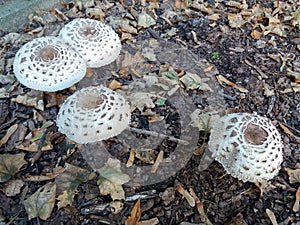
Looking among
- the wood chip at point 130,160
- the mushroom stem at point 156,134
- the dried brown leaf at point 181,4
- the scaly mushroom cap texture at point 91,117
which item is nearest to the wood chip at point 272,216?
the mushroom stem at point 156,134

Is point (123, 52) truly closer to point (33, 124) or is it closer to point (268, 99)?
point (33, 124)

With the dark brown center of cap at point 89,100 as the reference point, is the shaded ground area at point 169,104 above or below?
below

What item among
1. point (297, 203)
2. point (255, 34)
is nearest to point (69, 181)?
point (297, 203)

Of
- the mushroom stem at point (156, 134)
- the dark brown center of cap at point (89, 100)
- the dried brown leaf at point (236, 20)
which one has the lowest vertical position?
the mushroom stem at point (156, 134)

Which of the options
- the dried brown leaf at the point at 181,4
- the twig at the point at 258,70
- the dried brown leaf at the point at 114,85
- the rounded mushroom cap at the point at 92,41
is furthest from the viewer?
the dried brown leaf at the point at 181,4

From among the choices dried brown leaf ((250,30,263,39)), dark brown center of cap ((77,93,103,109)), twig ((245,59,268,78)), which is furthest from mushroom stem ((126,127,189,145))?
dried brown leaf ((250,30,263,39))

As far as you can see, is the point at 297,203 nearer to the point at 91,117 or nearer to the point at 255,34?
the point at 91,117

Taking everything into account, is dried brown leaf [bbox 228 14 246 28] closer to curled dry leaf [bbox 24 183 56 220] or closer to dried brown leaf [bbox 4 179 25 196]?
curled dry leaf [bbox 24 183 56 220]

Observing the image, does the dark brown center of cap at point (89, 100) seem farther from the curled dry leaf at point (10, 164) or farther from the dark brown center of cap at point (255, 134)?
the dark brown center of cap at point (255, 134)
